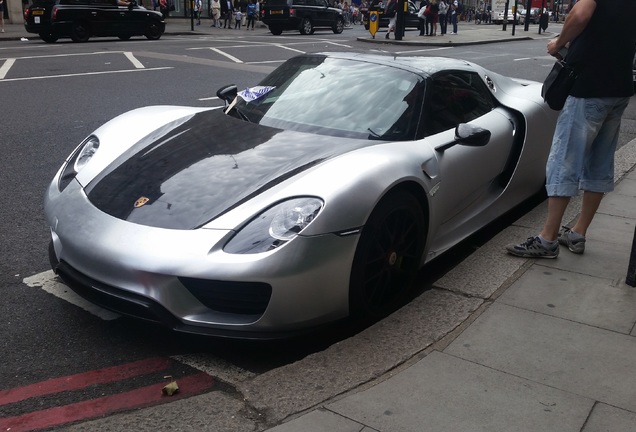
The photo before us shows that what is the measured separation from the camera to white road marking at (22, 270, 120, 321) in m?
3.69

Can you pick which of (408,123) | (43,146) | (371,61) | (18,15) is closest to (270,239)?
(408,123)

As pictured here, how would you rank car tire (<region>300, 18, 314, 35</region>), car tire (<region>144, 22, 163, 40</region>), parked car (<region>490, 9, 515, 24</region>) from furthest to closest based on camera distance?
parked car (<region>490, 9, 515, 24</region>) → car tire (<region>300, 18, 314, 35</region>) → car tire (<region>144, 22, 163, 40</region>)

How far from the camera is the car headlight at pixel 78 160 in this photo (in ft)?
13.1

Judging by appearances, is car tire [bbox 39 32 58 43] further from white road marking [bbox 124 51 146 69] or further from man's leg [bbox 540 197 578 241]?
man's leg [bbox 540 197 578 241]

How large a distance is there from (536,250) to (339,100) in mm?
1500

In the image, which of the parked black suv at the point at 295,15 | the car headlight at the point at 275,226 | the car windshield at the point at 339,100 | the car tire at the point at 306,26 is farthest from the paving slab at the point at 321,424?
the car tire at the point at 306,26

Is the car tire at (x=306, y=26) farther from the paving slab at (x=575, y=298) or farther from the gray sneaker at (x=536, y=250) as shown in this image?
the paving slab at (x=575, y=298)

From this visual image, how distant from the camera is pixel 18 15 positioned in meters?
30.2

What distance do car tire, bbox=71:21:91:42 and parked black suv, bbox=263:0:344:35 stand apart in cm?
940

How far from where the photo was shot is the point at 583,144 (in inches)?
170

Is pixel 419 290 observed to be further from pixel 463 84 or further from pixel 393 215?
pixel 463 84

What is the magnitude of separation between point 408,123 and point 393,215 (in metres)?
0.74

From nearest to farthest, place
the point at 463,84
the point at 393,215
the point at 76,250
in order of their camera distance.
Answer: the point at 76,250 < the point at 393,215 < the point at 463,84

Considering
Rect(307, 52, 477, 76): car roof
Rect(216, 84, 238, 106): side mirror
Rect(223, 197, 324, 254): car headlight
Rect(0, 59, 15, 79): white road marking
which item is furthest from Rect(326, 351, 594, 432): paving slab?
Rect(0, 59, 15, 79): white road marking
